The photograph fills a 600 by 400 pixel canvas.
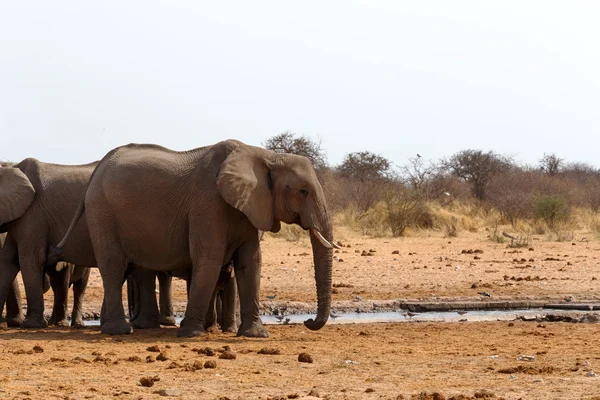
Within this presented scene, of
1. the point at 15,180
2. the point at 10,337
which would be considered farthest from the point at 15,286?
the point at 10,337

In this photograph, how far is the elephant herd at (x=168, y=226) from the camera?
11.3 metres

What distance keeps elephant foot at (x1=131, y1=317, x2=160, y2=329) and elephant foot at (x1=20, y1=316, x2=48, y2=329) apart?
3.40 feet

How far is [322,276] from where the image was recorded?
36.8 feet

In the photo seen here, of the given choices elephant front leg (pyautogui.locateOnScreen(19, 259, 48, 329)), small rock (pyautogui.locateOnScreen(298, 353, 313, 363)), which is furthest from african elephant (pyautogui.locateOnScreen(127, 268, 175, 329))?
small rock (pyautogui.locateOnScreen(298, 353, 313, 363))

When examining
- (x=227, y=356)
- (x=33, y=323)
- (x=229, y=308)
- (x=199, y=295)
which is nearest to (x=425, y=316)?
(x=229, y=308)

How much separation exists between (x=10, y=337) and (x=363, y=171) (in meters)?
40.6

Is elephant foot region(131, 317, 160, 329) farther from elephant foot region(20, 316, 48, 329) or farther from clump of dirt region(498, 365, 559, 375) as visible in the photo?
clump of dirt region(498, 365, 559, 375)

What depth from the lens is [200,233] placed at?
449 inches

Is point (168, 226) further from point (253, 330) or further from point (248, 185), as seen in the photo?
point (253, 330)

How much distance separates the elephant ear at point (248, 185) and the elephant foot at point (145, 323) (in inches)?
79.3

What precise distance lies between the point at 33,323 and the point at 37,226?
1.08 m

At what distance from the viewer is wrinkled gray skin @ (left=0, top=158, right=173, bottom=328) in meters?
12.7

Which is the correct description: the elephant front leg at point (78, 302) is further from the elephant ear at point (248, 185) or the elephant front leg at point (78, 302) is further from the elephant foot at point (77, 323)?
the elephant ear at point (248, 185)

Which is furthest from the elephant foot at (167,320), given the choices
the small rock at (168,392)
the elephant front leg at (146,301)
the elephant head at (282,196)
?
the small rock at (168,392)
